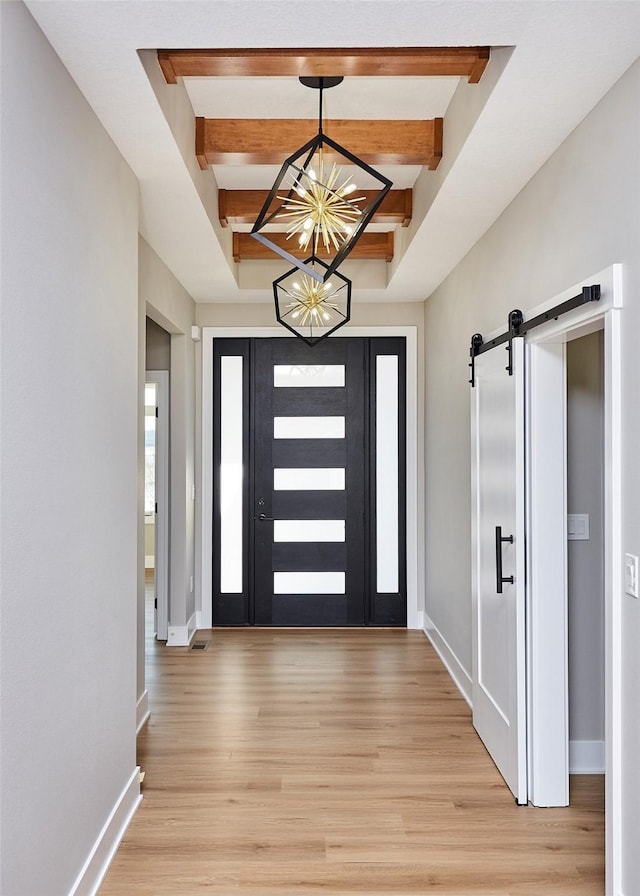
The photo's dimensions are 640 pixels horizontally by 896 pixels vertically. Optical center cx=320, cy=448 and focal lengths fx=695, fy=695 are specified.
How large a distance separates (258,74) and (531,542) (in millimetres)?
1985

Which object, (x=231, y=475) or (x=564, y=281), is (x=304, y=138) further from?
(x=231, y=475)

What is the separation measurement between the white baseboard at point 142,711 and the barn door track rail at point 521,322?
7.81 ft

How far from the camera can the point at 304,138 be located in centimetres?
291

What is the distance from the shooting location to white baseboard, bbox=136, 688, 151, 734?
3.54m

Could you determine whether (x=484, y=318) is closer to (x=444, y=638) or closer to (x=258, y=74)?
(x=258, y=74)

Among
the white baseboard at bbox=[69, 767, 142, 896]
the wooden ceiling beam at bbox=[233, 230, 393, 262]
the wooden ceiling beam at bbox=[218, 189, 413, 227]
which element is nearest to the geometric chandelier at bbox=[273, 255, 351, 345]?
the wooden ceiling beam at bbox=[233, 230, 393, 262]

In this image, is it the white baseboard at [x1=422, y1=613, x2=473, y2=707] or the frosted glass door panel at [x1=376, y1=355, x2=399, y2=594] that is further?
the frosted glass door panel at [x1=376, y1=355, x2=399, y2=594]

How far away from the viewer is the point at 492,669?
3209 millimetres

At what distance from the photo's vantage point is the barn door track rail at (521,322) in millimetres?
2135

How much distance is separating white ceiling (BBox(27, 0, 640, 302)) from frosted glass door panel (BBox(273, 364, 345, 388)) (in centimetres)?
179

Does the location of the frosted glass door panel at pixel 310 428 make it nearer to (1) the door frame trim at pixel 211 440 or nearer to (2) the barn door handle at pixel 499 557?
(1) the door frame trim at pixel 211 440

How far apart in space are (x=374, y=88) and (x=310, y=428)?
3038 mm

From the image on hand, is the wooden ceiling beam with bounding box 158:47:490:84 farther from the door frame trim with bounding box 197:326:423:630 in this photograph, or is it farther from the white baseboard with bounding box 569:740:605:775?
the door frame trim with bounding box 197:326:423:630

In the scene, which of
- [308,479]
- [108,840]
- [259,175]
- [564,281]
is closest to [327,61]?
[564,281]
